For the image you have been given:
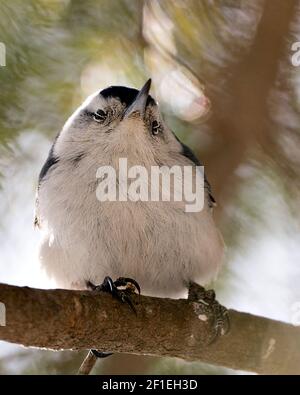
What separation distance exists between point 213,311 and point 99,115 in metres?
0.99

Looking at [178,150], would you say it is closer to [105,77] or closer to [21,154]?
[105,77]

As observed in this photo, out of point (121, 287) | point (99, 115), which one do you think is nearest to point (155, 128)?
point (99, 115)

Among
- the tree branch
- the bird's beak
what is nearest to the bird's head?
the bird's beak

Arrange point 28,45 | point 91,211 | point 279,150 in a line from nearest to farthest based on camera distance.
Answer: point 279,150 < point 28,45 < point 91,211

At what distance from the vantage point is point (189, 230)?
290 cm

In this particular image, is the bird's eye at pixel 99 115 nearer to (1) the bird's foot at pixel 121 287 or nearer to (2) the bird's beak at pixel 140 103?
(2) the bird's beak at pixel 140 103

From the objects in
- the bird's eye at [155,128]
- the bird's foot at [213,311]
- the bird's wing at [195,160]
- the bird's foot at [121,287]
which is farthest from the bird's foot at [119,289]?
the bird's eye at [155,128]

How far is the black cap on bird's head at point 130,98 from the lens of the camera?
268 centimetres

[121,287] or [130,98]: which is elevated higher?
[130,98]

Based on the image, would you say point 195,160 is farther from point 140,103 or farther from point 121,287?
point 121,287

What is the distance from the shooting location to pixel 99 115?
2984 mm

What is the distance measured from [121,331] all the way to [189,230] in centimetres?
67
